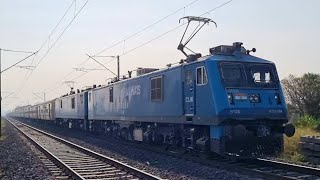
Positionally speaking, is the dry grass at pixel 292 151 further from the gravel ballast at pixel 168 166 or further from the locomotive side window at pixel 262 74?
the gravel ballast at pixel 168 166

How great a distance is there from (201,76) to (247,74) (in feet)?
5.02

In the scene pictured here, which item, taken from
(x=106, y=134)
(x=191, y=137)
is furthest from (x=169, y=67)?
(x=106, y=134)

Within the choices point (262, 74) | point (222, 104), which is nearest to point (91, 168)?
point (222, 104)

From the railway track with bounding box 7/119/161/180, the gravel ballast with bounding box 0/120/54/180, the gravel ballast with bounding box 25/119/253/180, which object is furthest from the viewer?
the gravel ballast with bounding box 0/120/54/180

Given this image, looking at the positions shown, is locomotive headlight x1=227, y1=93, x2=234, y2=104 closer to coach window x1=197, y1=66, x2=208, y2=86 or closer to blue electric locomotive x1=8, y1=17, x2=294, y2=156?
blue electric locomotive x1=8, y1=17, x2=294, y2=156

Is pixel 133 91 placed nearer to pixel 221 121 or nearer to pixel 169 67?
pixel 169 67

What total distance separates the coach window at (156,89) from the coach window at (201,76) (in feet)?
11.1

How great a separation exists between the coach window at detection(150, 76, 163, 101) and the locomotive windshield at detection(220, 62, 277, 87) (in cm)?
420

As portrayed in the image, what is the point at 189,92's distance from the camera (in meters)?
15.7

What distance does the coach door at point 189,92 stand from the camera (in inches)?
605

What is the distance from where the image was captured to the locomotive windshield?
47.5ft

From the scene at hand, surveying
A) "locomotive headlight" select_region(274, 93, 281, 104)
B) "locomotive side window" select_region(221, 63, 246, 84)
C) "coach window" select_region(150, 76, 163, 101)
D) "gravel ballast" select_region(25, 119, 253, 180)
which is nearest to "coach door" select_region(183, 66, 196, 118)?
"locomotive side window" select_region(221, 63, 246, 84)

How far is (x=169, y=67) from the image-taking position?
57.3 ft

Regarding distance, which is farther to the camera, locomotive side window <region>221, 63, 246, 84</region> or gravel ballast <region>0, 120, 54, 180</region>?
locomotive side window <region>221, 63, 246, 84</region>
